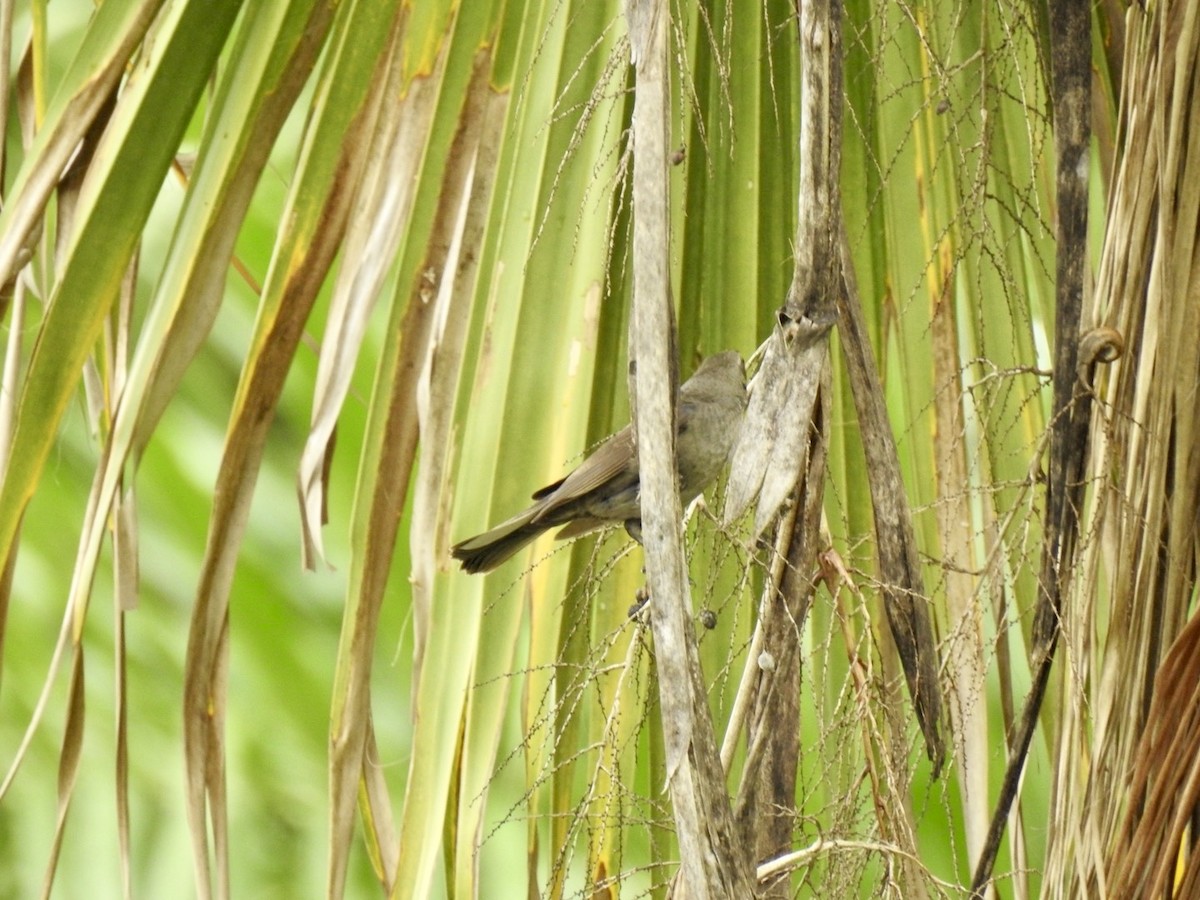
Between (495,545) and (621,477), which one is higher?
(621,477)

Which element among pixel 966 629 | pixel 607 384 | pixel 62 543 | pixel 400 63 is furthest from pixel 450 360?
pixel 62 543

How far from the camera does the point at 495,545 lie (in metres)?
1.44

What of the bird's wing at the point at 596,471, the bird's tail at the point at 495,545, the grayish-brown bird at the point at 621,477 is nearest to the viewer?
the bird's tail at the point at 495,545

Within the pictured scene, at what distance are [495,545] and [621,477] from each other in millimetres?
284

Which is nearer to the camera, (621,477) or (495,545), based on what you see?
(495,545)

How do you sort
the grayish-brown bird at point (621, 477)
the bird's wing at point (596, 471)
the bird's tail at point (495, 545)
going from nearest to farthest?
the bird's tail at point (495, 545), the grayish-brown bird at point (621, 477), the bird's wing at point (596, 471)

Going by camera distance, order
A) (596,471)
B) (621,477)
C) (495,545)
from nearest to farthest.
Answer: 1. (495,545)
2. (596,471)
3. (621,477)

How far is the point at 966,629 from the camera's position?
45.3 inches

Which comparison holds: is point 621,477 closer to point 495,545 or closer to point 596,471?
point 596,471

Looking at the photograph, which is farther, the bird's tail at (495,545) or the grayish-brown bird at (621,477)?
the grayish-brown bird at (621,477)

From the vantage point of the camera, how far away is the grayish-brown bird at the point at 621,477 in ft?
4.55


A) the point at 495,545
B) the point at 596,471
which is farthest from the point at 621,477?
the point at 495,545

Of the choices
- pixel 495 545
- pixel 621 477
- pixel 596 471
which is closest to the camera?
pixel 495 545

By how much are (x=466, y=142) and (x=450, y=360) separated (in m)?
0.23
